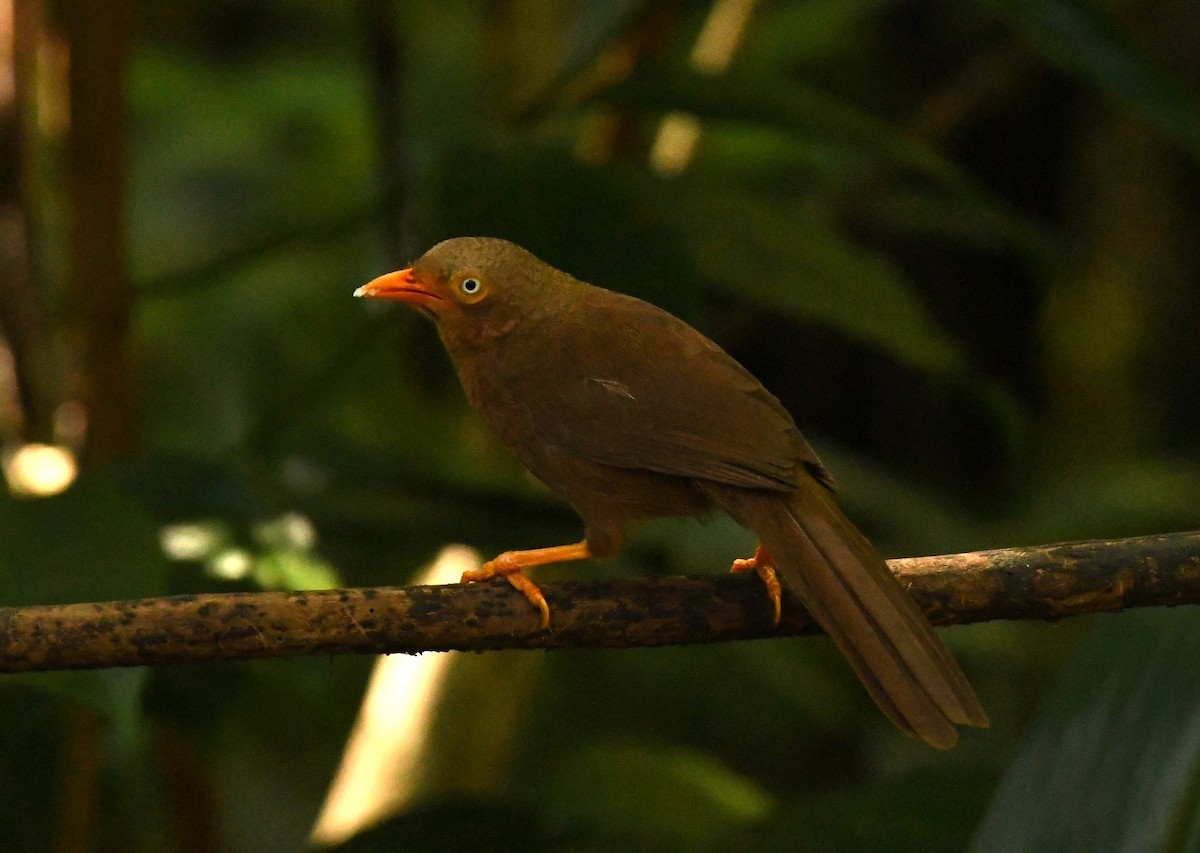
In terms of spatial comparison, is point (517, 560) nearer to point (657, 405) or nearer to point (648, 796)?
point (657, 405)

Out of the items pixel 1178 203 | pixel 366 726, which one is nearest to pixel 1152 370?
pixel 1178 203

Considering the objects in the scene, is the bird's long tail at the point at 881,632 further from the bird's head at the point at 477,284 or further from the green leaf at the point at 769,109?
the green leaf at the point at 769,109

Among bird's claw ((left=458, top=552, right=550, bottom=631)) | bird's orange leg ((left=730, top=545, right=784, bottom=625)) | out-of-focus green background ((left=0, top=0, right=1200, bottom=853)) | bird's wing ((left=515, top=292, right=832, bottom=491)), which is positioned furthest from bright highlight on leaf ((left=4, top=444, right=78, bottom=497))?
bird's orange leg ((left=730, top=545, right=784, bottom=625))

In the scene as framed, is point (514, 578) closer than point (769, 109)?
Yes

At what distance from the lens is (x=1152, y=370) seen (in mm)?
5852

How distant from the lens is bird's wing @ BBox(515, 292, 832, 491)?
7.37 feet

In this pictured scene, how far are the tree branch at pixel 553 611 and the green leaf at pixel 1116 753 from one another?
0.37m

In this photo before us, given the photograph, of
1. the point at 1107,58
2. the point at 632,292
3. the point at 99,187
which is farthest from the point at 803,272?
the point at 99,187

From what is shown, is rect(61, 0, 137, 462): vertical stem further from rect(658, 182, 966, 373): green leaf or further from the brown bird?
rect(658, 182, 966, 373): green leaf

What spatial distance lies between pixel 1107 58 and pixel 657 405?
3.83ft

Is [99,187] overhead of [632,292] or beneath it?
overhead

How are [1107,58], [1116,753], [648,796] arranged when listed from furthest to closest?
[648,796]
[1107,58]
[1116,753]

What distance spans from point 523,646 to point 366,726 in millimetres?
1363

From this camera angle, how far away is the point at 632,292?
2.76 meters
